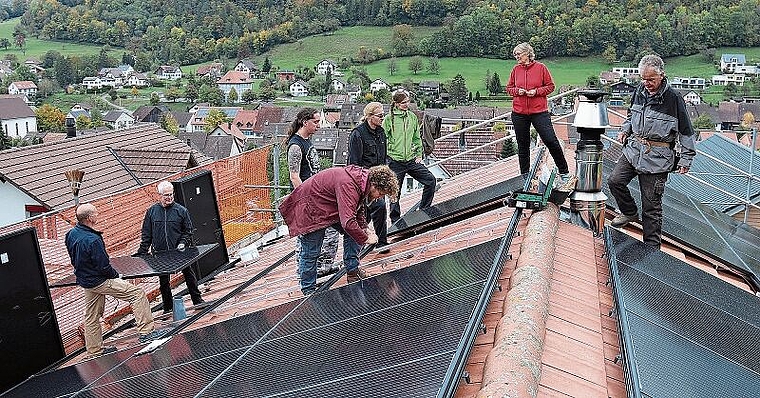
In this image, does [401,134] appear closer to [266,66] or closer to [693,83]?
[693,83]

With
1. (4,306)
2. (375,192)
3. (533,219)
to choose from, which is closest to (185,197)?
(4,306)

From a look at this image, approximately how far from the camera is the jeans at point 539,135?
8891 mm

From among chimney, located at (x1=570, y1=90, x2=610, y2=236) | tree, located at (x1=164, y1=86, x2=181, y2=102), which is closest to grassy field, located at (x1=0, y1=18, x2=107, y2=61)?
tree, located at (x1=164, y1=86, x2=181, y2=102)

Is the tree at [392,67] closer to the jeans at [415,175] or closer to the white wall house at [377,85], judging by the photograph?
the white wall house at [377,85]

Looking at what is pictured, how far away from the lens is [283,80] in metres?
143

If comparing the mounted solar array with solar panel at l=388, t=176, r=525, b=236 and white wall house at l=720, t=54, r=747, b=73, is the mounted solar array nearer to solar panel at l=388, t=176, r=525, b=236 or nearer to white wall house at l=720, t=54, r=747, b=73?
solar panel at l=388, t=176, r=525, b=236

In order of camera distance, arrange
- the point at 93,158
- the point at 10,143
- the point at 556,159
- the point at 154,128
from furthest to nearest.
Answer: the point at 10,143
the point at 154,128
the point at 93,158
the point at 556,159

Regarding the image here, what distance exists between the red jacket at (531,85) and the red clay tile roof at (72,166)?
14292 millimetres

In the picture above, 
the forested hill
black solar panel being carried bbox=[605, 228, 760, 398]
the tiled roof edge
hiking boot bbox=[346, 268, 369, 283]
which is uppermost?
the tiled roof edge

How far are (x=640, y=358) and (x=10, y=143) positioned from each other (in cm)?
9447

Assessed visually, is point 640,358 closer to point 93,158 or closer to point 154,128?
point 93,158

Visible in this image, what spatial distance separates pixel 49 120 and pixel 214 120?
22.5 metres

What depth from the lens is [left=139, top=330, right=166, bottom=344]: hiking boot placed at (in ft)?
24.1

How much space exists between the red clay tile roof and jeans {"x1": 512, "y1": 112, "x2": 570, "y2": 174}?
1404cm
